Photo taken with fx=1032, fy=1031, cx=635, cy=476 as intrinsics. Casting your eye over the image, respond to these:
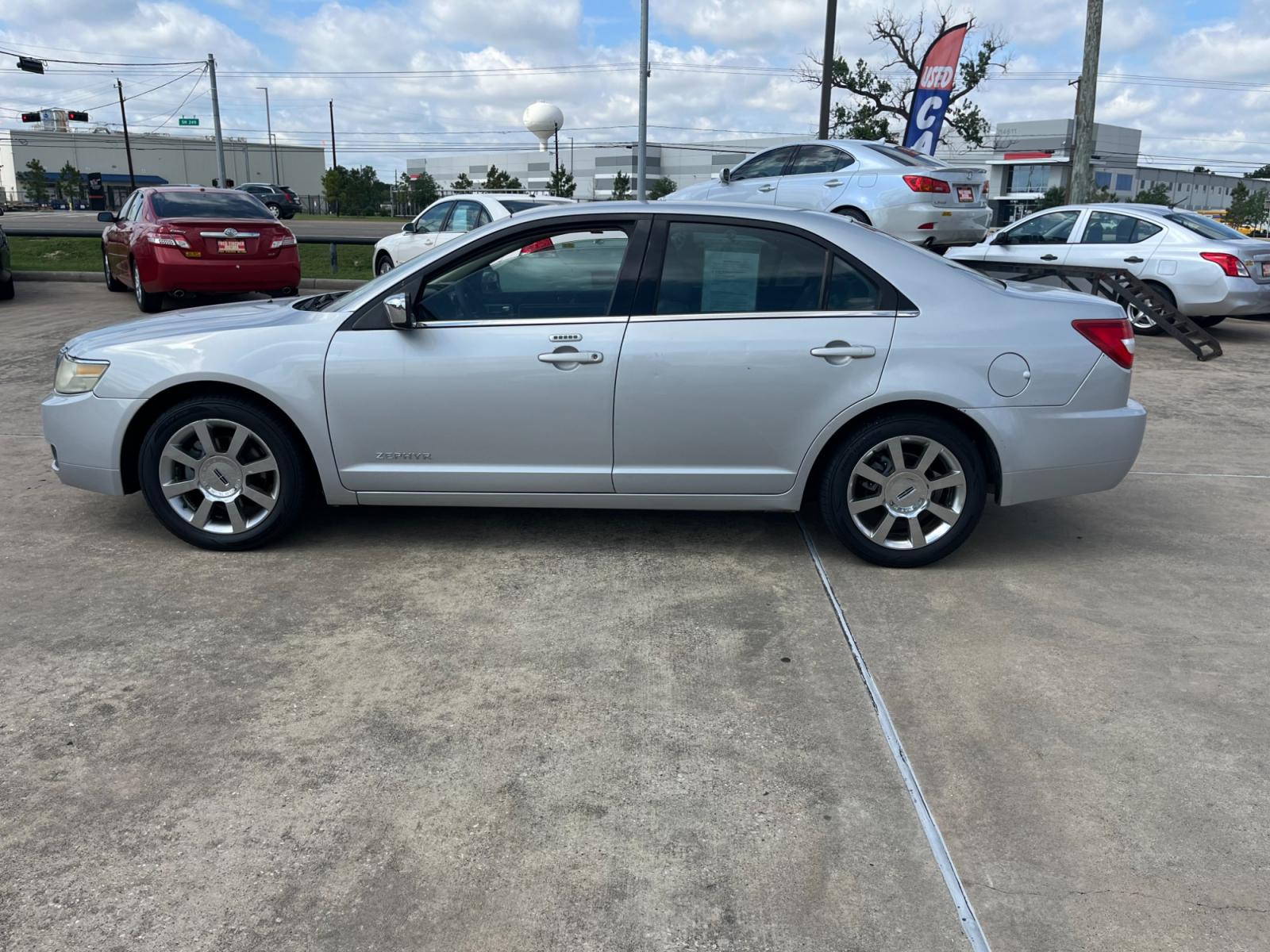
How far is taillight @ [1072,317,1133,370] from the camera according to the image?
4.56 metres

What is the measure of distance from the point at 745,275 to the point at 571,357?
0.86 m

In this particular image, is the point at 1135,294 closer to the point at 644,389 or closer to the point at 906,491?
the point at 906,491

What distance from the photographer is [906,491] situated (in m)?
4.57

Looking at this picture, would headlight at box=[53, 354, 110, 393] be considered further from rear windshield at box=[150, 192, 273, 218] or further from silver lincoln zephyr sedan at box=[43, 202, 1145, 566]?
rear windshield at box=[150, 192, 273, 218]

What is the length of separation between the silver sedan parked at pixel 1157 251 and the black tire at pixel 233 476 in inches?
341

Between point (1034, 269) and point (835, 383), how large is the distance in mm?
6547

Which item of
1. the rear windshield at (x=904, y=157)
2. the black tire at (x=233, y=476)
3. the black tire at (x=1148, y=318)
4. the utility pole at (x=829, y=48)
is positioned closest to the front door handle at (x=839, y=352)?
the black tire at (x=233, y=476)

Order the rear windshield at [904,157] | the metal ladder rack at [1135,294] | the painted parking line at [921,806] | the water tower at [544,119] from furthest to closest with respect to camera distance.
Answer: the water tower at [544,119] < the rear windshield at [904,157] < the metal ladder rack at [1135,294] < the painted parking line at [921,806]

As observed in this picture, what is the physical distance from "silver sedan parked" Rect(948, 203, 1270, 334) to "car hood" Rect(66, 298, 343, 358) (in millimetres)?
8398

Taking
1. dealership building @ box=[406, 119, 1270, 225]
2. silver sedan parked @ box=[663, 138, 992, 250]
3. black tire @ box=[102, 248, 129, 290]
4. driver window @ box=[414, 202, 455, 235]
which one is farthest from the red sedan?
dealership building @ box=[406, 119, 1270, 225]

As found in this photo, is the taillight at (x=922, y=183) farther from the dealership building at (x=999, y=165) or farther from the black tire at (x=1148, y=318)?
the dealership building at (x=999, y=165)

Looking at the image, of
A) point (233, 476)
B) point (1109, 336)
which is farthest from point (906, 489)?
point (233, 476)

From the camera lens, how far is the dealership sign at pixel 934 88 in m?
20.1

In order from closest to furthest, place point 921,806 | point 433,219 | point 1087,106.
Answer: point 921,806 < point 433,219 < point 1087,106
